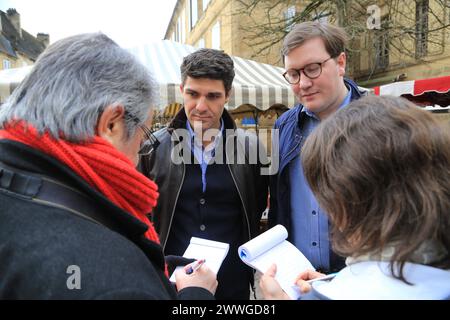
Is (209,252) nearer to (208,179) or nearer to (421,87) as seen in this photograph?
(208,179)

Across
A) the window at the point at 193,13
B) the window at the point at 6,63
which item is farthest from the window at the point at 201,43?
the window at the point at 6,63

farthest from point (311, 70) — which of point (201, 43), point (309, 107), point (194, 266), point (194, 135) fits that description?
point (201, 43)

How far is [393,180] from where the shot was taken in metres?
0.82

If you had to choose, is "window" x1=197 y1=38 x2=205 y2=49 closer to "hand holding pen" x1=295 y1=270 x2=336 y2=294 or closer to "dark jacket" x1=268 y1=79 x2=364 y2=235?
"dark jacket" x1=268 y1=79 x2=364 y2=235

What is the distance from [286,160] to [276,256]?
668 mm

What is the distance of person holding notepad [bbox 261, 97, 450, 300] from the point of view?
0.77 metres

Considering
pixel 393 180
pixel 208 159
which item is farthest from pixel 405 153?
pixel 208 159

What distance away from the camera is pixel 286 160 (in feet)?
6.17

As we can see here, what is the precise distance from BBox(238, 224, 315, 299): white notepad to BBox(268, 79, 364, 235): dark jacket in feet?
1.39

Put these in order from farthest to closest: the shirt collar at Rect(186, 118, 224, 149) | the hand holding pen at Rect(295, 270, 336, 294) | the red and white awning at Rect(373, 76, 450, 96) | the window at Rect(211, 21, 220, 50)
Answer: the window at Rect(211, 21, 220, 50) < the red and white awning at Rect(373, 76, 450, 96) < the shirt collar at Rect(186, 118, 224, 149) < the hand holding pen at Rect(295, 270, 336, 294)

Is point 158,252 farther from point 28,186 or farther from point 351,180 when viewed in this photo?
point 351,180

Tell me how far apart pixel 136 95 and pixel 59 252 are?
507mm

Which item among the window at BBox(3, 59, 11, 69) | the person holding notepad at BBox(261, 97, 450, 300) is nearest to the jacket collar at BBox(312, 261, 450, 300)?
Result: the person holding notepad at BBox(261, 97, 450, 300)

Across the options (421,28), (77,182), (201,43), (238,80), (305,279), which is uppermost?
(201,43)
